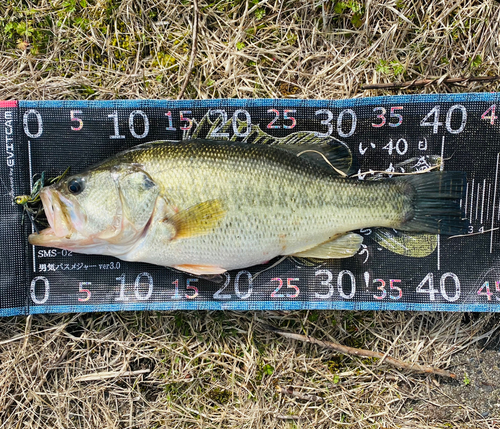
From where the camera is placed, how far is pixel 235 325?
9.79 ft

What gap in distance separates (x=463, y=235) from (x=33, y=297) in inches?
130

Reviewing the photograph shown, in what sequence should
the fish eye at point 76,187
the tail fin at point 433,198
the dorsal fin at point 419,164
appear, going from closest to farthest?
the fish eye at point 76,187 → the tail fin at point 433,198 → the dorsal fin at point 419,164

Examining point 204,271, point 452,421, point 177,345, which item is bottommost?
point 452,421

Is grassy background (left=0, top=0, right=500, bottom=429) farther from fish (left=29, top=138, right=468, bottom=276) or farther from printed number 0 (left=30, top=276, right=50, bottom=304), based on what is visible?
fish (left=29, top=138, right=468, bottom=276)

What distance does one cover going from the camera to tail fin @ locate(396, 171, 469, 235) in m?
2.70

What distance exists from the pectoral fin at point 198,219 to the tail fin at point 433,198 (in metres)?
1.31

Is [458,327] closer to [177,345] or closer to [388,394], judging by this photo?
[388,394]

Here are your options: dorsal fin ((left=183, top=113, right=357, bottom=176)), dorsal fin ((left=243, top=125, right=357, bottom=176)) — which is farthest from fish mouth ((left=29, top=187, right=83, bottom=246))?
dorsal fin ((left=243, top=125, right=357, bottom=176))

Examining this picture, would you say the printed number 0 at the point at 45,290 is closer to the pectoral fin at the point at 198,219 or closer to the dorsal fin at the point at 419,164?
the pectoral fin at the point at 198,219

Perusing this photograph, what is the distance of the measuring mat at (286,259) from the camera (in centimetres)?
284

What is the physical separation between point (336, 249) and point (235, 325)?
990mm

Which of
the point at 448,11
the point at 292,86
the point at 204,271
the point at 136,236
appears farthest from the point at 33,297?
the point at 448,11

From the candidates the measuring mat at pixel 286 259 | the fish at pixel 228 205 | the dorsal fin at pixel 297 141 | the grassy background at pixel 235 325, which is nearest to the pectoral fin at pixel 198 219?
the fish at pixel 228 205

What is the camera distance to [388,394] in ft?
9.81
